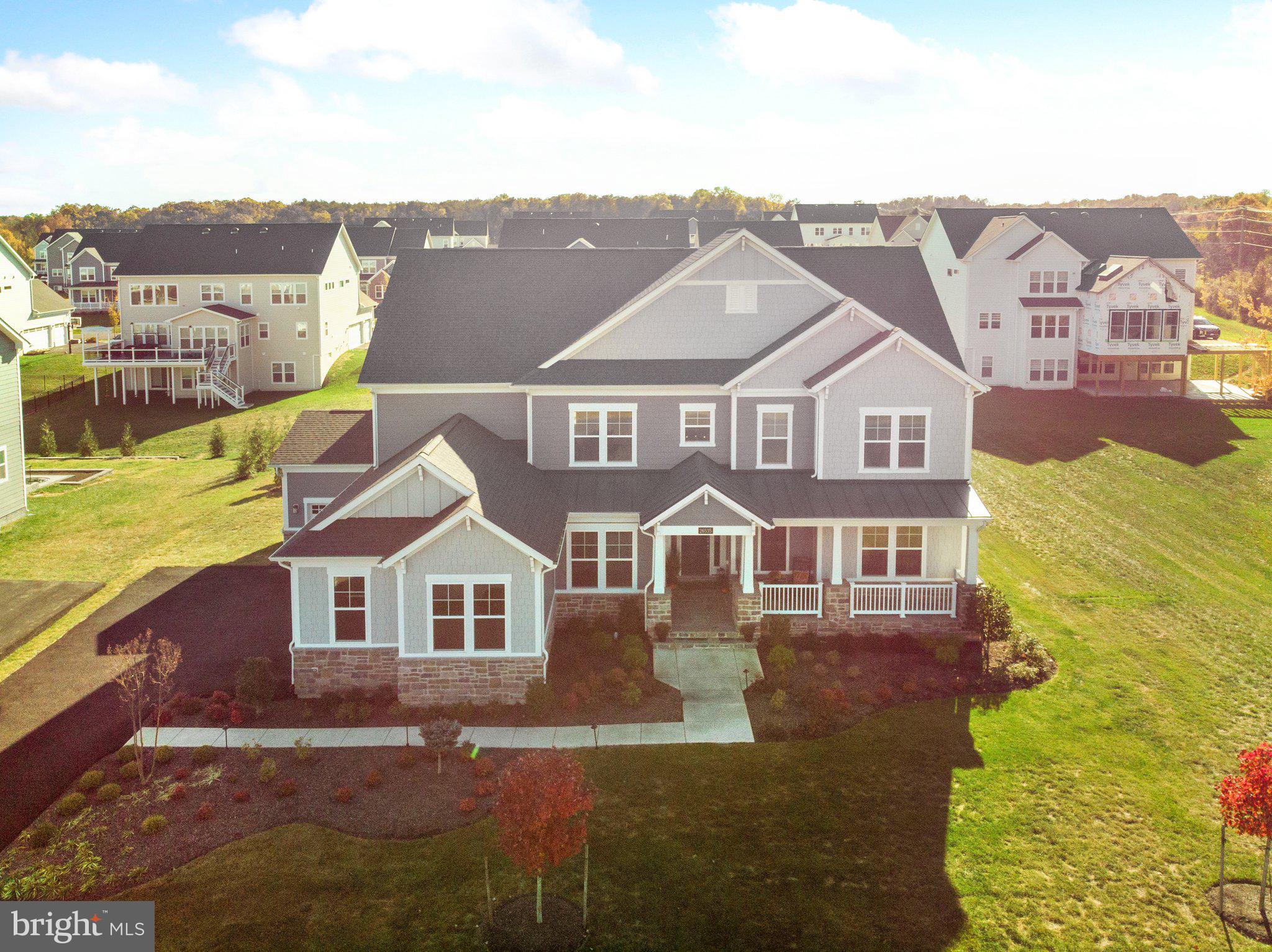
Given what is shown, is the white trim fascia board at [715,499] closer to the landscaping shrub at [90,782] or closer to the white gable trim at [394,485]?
the white gable trim at [394,485]

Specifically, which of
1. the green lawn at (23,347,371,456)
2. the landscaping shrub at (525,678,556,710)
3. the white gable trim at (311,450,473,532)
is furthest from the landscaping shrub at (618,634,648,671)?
the green lawn at (23,347,371,456)

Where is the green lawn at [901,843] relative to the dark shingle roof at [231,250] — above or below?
below

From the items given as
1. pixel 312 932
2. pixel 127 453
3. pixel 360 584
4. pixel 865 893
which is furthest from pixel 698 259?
pixel 127 453

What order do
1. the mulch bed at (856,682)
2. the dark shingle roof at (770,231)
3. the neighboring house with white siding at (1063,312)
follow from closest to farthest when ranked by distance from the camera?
1. the mulch bed at (856,682)
2. the neighboring house with white siding at (1063,312)
3. the dark shingle roof at (770,231)

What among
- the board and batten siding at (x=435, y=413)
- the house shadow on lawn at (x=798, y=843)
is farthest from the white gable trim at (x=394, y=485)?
the house shadow on lawn at (x=798, y=843)

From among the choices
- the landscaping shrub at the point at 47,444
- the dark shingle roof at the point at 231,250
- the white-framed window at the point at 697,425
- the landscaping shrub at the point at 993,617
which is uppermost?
the dark shingle roof at the point at 231,250

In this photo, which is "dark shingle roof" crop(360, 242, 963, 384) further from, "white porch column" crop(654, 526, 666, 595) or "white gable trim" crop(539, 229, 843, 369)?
"white porch column" crop(654, 526, 666, 595)

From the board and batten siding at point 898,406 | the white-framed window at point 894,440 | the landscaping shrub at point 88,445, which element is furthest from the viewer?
the landscaping shrub at point 88,445
